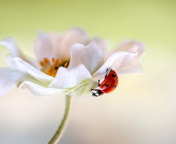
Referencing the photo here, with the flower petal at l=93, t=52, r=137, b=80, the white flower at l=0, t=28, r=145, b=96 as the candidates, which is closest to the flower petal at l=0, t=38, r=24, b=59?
the white flower at l=0, t=28, r=145, b=96

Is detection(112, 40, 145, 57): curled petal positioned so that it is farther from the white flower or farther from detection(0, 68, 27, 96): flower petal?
detection(0, 68, 27, 96): flower petal

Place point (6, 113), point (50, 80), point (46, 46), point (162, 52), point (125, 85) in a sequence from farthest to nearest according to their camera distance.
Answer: point (162, 52), point (125, 85), point (6, 113), point (46, 46), point (50, 80)

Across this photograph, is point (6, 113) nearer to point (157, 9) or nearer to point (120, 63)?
point (120, 63)

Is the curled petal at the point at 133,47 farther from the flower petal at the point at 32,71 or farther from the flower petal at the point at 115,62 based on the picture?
the flower petal at the point at 32,71

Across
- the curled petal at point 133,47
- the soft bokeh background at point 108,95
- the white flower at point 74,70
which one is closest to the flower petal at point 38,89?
the white flower at point 74,70

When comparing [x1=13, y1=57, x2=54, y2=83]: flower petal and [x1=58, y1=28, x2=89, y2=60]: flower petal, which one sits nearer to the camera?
[x1=13, y1=57, x2=54, y2=83]: flower petal

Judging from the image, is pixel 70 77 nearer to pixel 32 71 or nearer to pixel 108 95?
pixel 32 71

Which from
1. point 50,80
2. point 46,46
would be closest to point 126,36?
point 46,46
